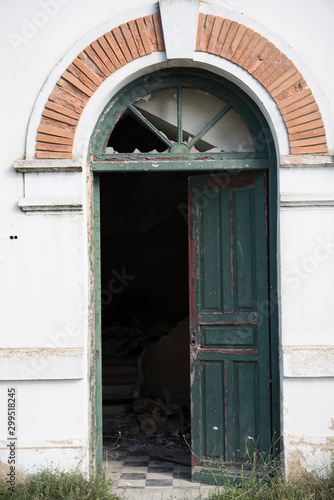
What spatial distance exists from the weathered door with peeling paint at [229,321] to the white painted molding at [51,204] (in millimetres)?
1061

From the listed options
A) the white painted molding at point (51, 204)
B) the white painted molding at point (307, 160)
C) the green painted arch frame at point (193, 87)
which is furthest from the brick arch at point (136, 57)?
the white painted molding at point (51, 204)

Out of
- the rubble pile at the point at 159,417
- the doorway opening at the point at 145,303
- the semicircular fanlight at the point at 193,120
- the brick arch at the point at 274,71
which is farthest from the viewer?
the doorway opening at the point at 145,303

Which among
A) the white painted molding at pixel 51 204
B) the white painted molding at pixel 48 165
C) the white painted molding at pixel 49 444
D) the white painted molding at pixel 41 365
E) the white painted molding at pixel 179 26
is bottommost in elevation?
the white painted molding at pixel 49 444

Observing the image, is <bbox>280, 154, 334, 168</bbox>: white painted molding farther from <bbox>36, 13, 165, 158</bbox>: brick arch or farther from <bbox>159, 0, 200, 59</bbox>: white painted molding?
<bbox>36, 13, 165, 158</bbox>: brick arch

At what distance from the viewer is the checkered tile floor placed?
4.59 metres

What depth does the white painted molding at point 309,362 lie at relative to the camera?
440 centimetres

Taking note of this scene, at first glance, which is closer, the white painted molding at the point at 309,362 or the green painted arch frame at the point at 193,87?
the white painted molding at the point at 309,362

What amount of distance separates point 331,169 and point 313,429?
6.99 ft

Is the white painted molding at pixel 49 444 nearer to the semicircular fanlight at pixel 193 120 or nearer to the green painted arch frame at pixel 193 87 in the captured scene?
the green painted arch frame at pixel 193 87

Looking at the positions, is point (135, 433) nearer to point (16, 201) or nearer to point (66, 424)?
point (66, 424)

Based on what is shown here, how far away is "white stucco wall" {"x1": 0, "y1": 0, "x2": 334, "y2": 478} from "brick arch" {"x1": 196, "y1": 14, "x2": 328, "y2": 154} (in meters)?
0.07

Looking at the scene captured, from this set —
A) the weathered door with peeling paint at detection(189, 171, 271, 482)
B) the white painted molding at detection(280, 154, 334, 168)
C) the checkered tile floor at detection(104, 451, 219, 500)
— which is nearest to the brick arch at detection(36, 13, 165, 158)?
the weathered door with peeling paint at detection(189, 171, 271, 482)

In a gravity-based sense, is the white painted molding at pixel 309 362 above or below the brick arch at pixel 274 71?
below

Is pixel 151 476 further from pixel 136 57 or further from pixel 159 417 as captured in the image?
pixel 136 57
